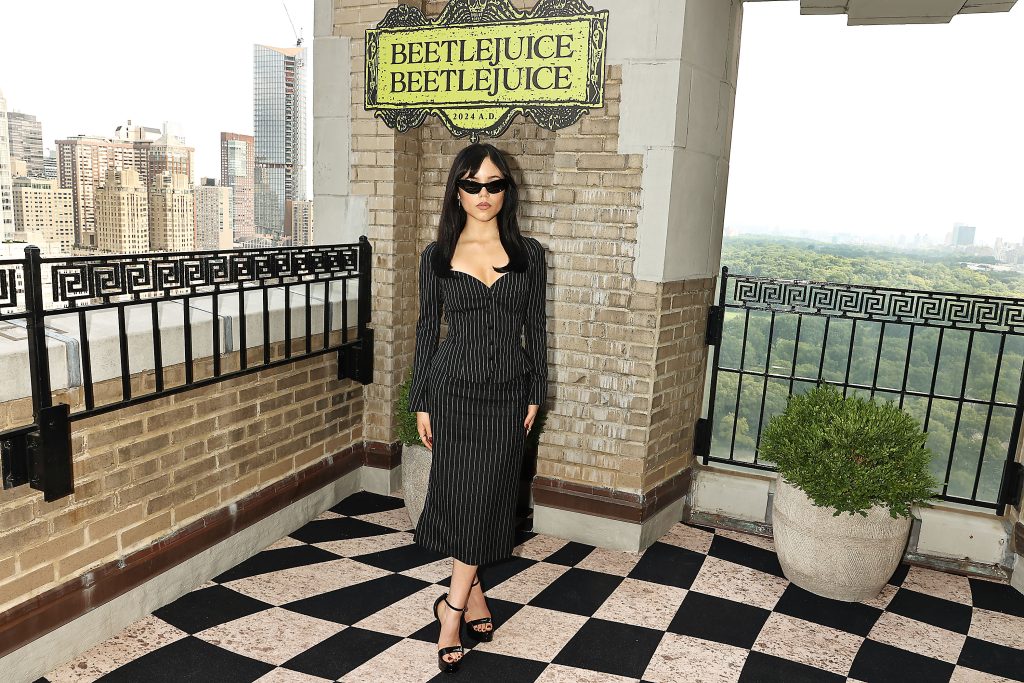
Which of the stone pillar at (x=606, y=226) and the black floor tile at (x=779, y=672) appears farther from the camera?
the stone pillar at (x=606, y=226)

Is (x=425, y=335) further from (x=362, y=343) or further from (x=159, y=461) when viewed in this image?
(x=362, y=343)

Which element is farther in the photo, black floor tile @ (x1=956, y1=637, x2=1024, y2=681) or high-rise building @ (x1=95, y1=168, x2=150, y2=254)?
high-rise building @ (x1=95, y1=168, x2=150, y2=254)

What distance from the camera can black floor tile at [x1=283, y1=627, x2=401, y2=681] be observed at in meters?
2.61

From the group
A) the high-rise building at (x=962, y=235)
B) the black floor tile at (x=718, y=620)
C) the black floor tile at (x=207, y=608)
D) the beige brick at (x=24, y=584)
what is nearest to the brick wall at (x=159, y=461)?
the beige brick at (x=24, y=584)

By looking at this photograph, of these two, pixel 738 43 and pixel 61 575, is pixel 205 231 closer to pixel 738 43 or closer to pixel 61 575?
pixel 61 575

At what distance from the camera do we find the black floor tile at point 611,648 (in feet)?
9.01

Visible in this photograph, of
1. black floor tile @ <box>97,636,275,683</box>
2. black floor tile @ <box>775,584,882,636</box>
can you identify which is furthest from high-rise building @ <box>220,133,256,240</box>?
black floor tile @ <box>775,584,882,636</box>

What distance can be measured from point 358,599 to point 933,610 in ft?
8.97

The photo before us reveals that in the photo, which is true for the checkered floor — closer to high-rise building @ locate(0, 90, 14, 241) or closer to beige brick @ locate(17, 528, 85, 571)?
beige brick @ locate(17, 528, 85, 571)

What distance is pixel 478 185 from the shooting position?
8.43 ft

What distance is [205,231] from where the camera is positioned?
466 centimetres

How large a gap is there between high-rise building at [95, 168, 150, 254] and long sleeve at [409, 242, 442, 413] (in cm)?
233

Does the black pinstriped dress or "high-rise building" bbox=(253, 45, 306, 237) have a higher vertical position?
"high-rise building" bbox=(253, 45, 306, 237)

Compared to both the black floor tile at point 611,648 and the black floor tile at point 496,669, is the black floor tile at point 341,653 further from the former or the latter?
the black floor tile at point 611,648
